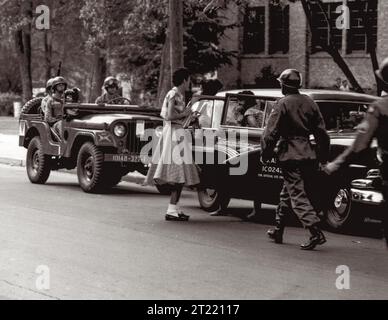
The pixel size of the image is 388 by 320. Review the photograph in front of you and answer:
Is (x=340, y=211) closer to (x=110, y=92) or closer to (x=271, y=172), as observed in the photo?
(x=271, y=172)

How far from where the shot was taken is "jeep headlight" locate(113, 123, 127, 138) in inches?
622

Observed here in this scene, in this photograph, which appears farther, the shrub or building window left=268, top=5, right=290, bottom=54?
the shrub

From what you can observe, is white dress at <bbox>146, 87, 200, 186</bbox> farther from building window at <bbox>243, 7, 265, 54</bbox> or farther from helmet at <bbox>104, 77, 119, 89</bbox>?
building window at <bbox>243, 7, 265, 54</bbox>

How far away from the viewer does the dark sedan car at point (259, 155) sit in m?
11.5

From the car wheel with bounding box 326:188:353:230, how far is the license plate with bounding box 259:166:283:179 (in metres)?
0.74

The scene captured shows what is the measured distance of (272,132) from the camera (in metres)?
10.1

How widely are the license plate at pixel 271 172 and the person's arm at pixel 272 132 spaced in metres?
1.93

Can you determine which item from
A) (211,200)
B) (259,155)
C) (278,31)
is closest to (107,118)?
(211,200)

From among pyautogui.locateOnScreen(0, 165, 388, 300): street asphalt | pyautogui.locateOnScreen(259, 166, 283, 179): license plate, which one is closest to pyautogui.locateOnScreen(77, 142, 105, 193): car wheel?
pyautogui.locateOnScreen(0, 165, 388, 300): street asphalt

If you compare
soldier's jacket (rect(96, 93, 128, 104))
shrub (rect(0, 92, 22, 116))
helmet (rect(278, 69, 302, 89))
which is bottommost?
shrub (rect(0, 92, 22, 116))

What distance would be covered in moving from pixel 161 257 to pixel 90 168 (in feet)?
21.9

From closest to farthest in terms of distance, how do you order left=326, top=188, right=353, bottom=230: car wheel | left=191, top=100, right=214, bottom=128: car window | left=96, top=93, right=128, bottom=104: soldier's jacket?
left=326, top=188, right=353, bottom=230: car wheel, left=191, top=100, right=214, bottom=128: car window, left=96, top=93, right=128, bottom=104: soldier's jacket

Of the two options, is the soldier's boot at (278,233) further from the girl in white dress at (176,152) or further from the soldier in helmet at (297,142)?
the girl in white dress at (176,152)

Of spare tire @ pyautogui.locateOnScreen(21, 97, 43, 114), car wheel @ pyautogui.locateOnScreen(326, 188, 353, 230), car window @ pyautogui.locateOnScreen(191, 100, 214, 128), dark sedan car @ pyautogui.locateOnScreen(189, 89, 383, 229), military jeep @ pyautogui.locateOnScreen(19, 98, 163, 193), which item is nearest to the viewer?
dark sedan car @ pyautogui.locateOnScreen(189, 89, 383, 229)
